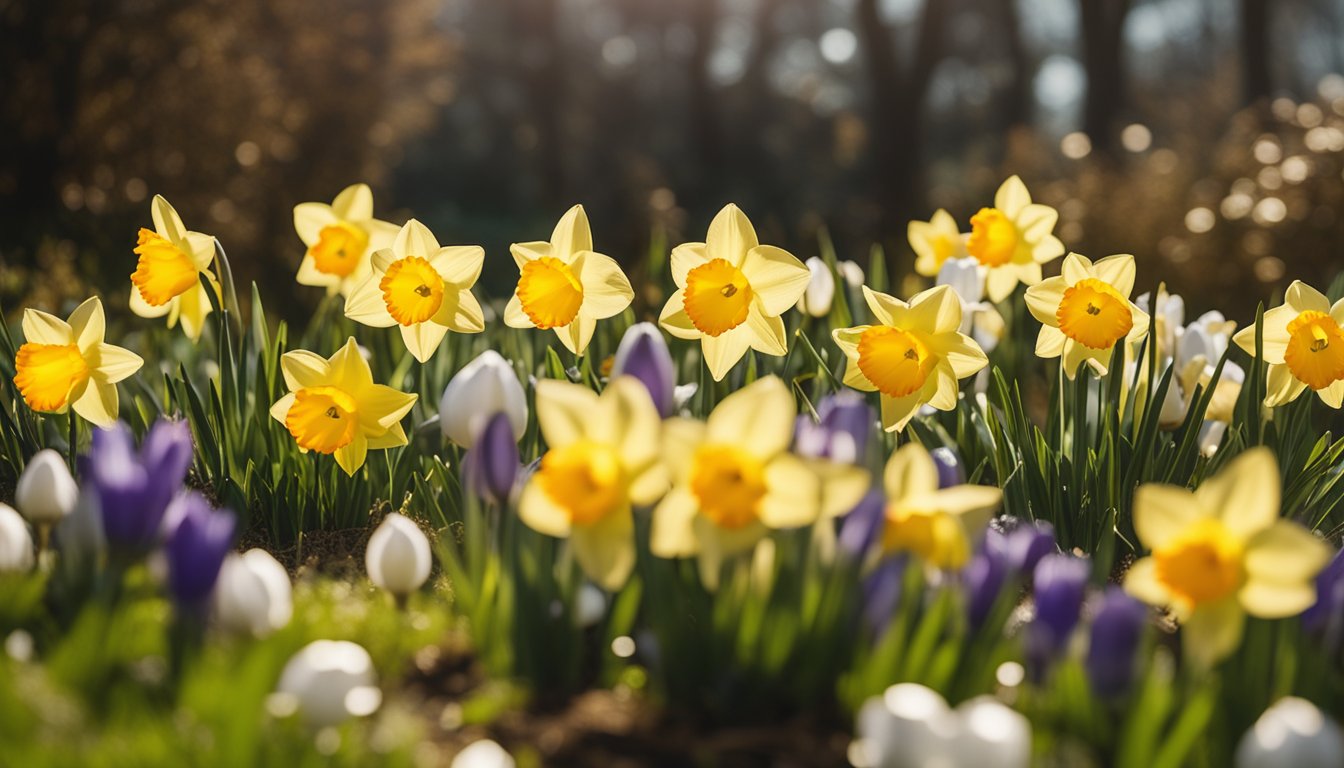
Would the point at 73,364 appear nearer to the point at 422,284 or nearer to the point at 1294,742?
the point at 422,284

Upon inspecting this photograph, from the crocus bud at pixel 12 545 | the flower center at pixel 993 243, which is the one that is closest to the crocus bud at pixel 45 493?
the crocus bud at pixel 12 545

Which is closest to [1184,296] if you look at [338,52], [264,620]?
[264,620]

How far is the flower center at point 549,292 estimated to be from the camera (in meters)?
2.37

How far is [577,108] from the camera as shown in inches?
1080

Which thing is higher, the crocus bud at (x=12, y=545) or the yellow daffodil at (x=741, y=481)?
the yellow daffodil at (x=741, y=481)

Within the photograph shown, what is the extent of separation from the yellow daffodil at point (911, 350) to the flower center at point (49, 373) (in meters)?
1.52

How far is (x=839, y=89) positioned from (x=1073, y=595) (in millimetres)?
30532

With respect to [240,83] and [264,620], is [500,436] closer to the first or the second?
[264,620]

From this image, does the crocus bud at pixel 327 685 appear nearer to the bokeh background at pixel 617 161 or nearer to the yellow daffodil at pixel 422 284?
the yellow daffodil at pixel 422 284

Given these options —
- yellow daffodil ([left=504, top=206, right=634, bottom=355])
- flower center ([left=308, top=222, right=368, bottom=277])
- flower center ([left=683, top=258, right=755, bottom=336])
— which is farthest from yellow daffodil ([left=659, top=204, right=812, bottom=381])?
flower center ([left=308, top=222, right=368, bottom=277])

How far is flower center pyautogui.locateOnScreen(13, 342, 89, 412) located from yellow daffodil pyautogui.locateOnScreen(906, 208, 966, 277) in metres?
2.15

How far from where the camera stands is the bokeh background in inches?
255

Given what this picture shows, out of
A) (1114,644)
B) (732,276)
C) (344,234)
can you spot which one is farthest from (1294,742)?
(344,234)

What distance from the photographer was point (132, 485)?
1703 millimetres
